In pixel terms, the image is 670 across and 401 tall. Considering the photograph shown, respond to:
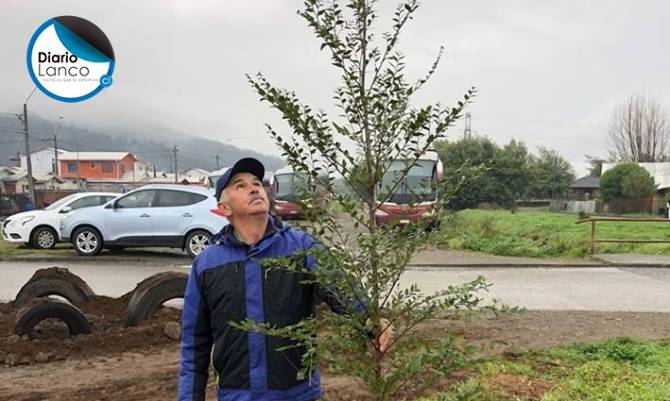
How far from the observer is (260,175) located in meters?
2.39

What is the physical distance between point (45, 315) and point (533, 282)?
26.2 feet

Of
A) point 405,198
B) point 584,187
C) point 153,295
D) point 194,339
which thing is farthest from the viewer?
point 584,187

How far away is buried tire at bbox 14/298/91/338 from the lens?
556 centimetres

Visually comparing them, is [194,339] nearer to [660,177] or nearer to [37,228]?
[37,228]

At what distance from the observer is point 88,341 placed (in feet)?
18.2

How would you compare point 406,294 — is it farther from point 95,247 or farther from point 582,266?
point 95,247

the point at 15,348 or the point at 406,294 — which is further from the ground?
the point at 406,294

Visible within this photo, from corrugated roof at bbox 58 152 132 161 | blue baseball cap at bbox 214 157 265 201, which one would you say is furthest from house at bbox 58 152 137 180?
blue baseball cap at bbox 214 157 265 201

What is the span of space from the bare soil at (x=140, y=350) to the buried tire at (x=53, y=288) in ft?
0.53

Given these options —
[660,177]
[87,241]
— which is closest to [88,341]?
[87,241]

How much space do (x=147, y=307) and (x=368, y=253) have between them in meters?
4.75

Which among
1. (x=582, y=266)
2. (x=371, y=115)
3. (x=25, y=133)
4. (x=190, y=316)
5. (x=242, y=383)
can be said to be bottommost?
(x=582, y=266)

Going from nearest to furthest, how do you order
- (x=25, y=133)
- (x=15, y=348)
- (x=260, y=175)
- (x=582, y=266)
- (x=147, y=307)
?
(x=260, y=175)
(x=15, y=348)
(x=147, y=307)
(x=582, y=266)
(x=25, y=133)

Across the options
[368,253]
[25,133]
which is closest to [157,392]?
[368,253]
